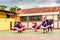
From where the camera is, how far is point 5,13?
4388 centimetres

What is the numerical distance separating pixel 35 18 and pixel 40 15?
1526mm

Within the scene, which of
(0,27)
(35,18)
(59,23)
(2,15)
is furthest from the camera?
(35,18)

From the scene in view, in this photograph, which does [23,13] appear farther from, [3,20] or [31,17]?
[3,20]

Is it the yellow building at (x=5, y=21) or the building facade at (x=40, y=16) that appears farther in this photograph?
the building facade at (x=40, y=16)

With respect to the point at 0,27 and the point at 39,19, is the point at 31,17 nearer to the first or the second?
the point at 39,19

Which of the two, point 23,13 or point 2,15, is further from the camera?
point 23,13

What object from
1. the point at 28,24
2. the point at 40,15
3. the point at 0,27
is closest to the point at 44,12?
the point at 40,15

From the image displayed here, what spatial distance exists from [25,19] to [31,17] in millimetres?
1644

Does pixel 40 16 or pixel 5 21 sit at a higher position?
pixel 40 16

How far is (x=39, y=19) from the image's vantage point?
5028cm

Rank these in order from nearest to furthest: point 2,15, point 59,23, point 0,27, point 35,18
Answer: point 0,27 < point 2,15 < point 59,23 < point 35,18

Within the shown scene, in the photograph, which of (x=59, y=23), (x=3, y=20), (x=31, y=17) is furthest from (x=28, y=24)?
(x=3, y=20)

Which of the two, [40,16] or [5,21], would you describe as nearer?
[5,21]

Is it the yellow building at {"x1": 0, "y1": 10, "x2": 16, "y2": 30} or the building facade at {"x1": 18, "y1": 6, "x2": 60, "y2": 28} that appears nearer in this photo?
the yellow building at {"x1": 0, "y1": 10, "x2": 16, "y2": 30}
